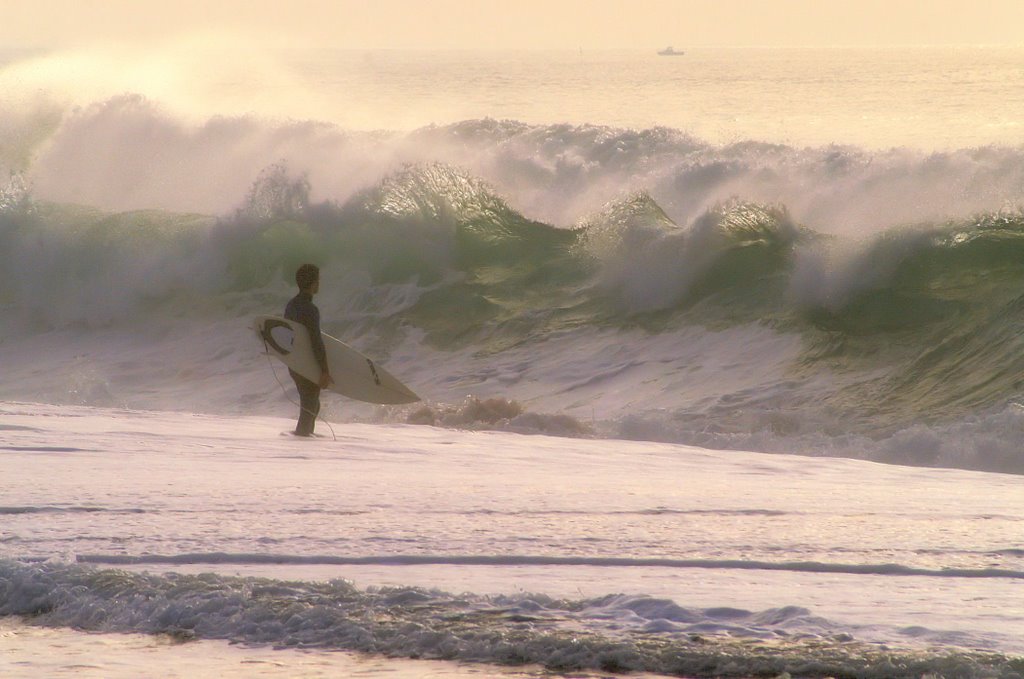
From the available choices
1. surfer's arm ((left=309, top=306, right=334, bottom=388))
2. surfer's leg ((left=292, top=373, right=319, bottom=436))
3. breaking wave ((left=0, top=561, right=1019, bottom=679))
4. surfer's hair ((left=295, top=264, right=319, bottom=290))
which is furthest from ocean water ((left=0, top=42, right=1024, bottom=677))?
surfer's hair ((left=295, top=264, right=319, bottom=290))

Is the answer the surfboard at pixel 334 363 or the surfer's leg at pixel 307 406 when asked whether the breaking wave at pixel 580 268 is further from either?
the surfer's leg at pixel 307 406

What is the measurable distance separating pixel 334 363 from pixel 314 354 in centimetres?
58

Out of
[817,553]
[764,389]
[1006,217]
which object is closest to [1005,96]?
[1006,217]

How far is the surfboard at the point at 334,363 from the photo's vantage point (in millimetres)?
9336

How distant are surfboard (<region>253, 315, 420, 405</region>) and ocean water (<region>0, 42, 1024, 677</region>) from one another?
0.50m

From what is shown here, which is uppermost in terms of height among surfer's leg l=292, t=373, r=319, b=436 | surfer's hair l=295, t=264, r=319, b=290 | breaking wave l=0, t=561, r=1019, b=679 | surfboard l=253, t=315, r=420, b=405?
surfer's hair l=295, t=264, r=319, b=290

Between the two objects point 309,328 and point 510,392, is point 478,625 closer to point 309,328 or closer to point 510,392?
point 309,328

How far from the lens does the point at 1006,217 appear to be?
49.6ft

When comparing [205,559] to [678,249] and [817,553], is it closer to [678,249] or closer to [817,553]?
[817,553]

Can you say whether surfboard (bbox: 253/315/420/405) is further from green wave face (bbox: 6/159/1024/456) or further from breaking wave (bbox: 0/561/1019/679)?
breaking wave (bbox: 0/561/1019/679)

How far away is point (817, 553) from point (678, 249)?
37.4ft

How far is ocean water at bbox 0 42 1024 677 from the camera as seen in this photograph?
13.6ft

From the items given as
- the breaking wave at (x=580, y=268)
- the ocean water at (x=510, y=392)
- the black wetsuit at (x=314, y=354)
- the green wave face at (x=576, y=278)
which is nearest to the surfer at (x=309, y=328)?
the black wetsuit at (x=314, y=354)

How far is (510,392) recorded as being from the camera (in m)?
13.5
